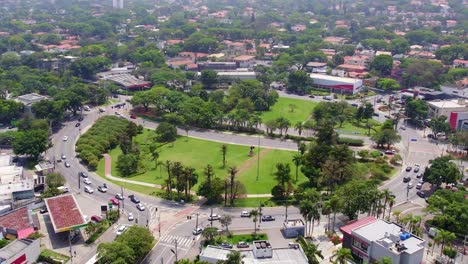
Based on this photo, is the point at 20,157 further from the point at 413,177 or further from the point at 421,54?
the point at 421,54

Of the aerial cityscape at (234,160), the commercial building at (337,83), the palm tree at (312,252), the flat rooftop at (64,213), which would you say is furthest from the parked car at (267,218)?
the commercial building at (337,83)

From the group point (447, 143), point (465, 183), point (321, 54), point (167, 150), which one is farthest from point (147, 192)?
point (321, 54)

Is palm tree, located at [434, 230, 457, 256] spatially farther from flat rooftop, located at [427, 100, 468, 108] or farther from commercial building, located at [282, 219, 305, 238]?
flat rooftop, located at [427, 100, 468, 108]

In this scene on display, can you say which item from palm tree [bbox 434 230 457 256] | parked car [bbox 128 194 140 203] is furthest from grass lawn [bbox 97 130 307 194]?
palm tree [bbox 434 230 457 256]

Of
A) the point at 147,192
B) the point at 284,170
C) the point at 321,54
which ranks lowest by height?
the point at 147,192

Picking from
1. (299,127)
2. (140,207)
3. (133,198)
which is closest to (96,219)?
(140,207)
